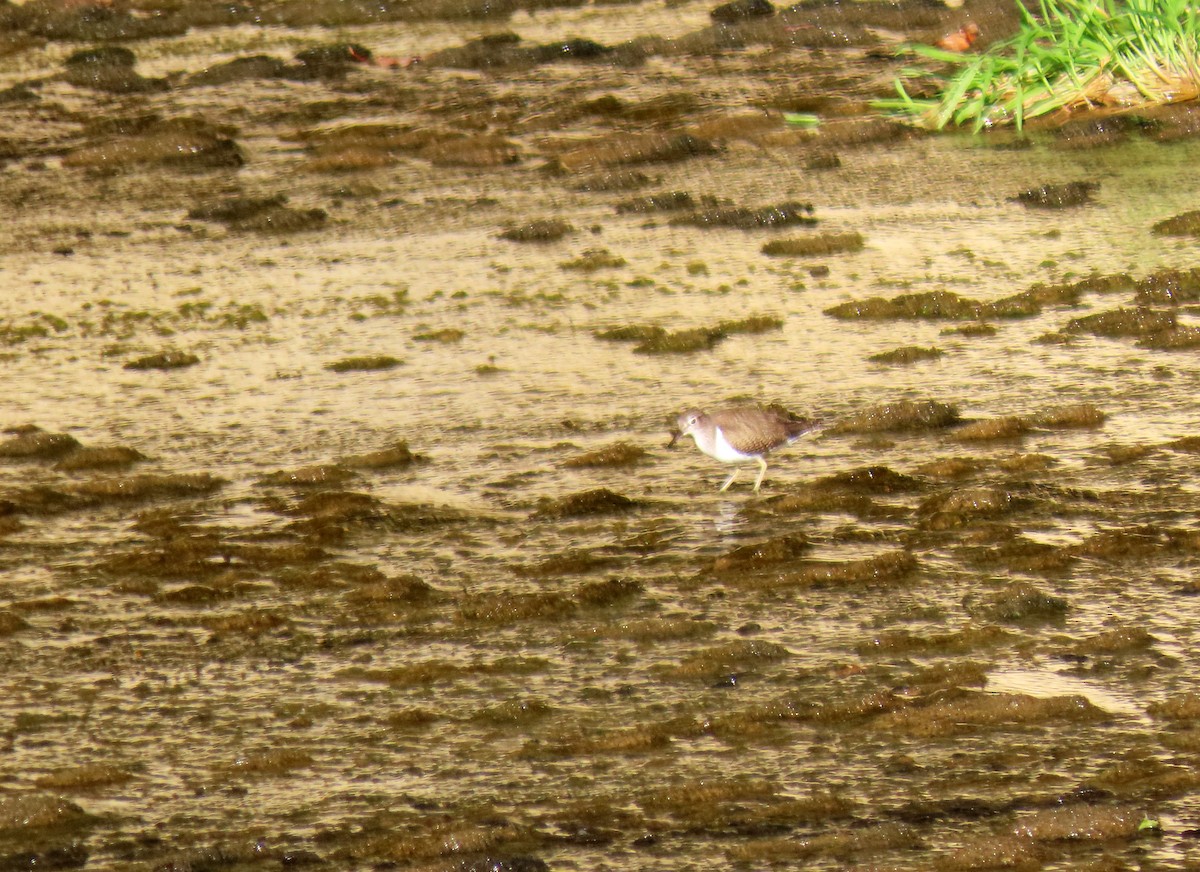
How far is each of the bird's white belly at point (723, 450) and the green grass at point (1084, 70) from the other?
574 centimetres

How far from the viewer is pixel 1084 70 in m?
11.4

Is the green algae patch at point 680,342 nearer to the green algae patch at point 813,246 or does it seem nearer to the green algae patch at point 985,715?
the green algae patch at point 813,246

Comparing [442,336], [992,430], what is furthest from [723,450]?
[442,336]

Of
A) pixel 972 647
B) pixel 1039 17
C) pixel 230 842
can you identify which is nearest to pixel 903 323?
pixel 972 647

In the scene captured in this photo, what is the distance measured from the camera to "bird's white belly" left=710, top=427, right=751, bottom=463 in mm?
6086

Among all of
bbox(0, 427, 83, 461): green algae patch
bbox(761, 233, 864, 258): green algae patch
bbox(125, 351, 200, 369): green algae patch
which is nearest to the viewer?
bbox(0, 427, 83, 461): green algae patch

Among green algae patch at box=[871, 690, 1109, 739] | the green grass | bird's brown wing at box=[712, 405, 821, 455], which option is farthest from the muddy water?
the green grass

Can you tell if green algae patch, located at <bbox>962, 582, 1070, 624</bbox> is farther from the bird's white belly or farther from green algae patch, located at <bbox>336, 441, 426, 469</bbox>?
Answer: green algae patch, located at <bbox>336, 441, 426, 469</bbox>

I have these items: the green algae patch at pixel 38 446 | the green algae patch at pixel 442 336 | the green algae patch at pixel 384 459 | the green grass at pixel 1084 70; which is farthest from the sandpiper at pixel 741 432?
the green grass at pixel 1084 70

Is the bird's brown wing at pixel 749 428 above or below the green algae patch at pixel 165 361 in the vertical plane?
below

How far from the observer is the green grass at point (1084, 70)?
1116 cm

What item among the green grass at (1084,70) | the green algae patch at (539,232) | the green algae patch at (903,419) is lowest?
the green algae patch at (903,419)

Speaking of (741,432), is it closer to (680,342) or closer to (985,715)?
(985,715)

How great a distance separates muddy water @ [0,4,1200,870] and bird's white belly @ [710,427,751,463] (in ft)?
0.64
